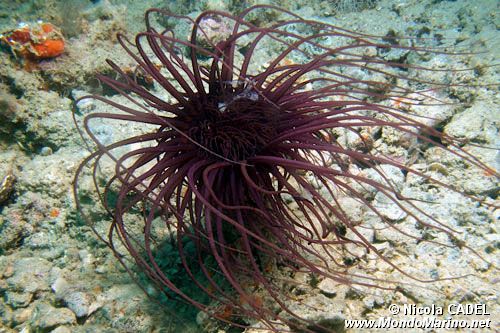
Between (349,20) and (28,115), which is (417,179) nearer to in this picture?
(349,20)

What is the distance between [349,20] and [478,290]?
4.88 meters

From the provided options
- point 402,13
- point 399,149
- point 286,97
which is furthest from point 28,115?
point 402,13

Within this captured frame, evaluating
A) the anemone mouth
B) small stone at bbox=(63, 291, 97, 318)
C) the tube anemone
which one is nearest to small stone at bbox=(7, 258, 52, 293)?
small stone at bbox=(63, 291, 97, 318)

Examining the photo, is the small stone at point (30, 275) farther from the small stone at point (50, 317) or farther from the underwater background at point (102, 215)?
the small stone at point (50, 317)

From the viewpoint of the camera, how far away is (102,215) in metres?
3.31

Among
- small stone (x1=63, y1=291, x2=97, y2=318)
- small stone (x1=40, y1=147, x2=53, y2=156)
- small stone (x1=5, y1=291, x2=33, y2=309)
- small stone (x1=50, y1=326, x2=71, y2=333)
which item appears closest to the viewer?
small stone (x1=50, y1=326, x2=71, y2=333)

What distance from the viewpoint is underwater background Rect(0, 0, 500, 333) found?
2281mm

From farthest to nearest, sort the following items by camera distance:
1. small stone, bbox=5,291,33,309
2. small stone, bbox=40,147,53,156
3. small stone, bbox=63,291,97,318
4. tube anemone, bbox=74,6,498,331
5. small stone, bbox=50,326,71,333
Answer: small stone, bbox=40,147,53,156 < small stone, bbox=5,291,33,309 < small stone, bbox=63,291,97,318 < small stone, bbox=50,326,71,333 < tube anemone, bbox=74,6,498,331

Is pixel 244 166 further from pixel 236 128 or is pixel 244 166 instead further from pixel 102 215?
pixel 102 215

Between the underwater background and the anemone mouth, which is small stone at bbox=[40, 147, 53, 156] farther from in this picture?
the anemone mouth

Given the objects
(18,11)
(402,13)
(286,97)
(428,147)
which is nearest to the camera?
(286,97)

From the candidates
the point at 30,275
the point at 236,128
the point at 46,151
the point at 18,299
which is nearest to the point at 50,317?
the point at 18,299

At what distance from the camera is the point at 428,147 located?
10.8 feet

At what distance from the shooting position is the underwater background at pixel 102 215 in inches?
89.8
